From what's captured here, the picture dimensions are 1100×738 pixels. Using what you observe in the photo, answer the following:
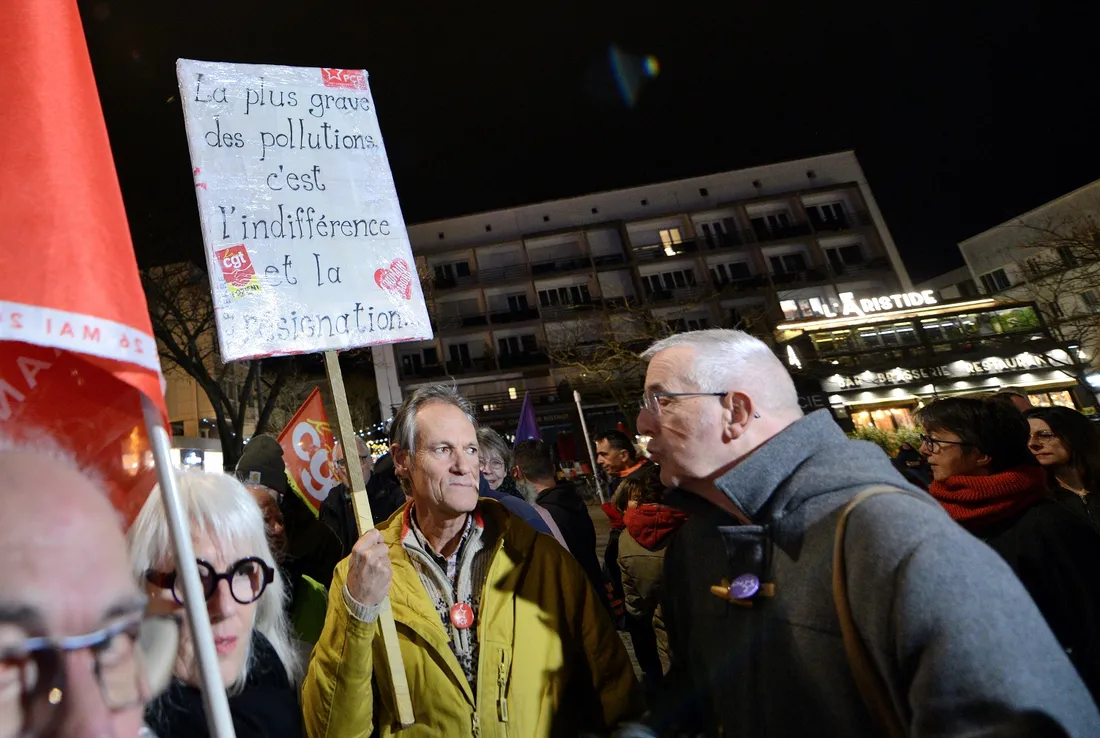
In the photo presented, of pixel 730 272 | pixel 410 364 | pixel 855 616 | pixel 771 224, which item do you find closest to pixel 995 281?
pixel 771 224

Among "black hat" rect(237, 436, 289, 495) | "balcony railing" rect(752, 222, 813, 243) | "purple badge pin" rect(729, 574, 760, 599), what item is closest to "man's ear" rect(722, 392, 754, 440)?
"purple badge pin" rect(729, 574, 760, 599)

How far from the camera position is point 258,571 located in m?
1.76

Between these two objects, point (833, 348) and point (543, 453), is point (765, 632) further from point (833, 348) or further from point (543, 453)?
point (833, 348)

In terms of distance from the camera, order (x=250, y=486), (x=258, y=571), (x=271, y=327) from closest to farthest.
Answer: (x=258, y=571), (x=271, y=327), (x=250, y=486)

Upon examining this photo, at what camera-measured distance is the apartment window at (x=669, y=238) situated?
36219 millimetres

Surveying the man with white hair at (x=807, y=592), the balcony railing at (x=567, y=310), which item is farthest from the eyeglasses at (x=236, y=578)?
the balcony railing at (x=567, y=310)

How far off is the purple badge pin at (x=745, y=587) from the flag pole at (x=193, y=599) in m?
1.27

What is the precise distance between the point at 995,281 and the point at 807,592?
44327mm

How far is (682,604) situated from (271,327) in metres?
1.89

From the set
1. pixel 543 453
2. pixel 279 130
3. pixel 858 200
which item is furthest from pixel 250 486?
pixel 858 200

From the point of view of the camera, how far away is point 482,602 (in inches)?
83.8

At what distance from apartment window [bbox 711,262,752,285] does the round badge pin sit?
117ft

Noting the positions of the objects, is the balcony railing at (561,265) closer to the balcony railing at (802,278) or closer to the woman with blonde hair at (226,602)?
the balcony railing at (802,278)

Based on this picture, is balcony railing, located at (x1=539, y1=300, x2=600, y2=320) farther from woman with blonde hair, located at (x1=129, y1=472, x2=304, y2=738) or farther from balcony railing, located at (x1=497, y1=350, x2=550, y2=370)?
woman with blonde hair, located at (x1=129, y1=472, x2=304, y2=738)
